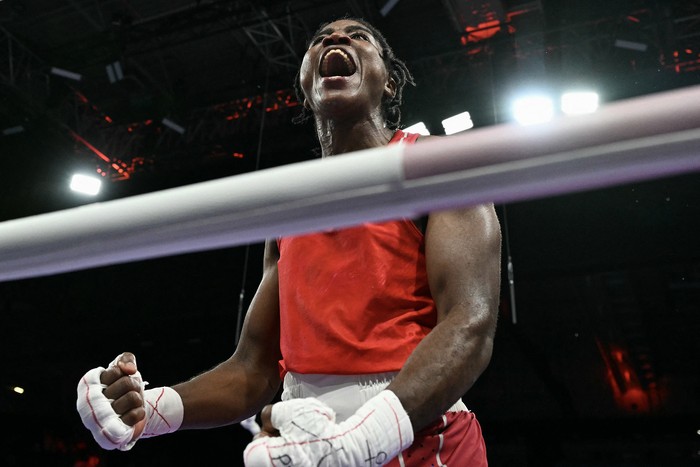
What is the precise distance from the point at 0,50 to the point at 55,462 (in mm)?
3682

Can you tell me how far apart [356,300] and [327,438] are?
0.36m

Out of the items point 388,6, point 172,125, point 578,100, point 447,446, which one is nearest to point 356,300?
point 447,446

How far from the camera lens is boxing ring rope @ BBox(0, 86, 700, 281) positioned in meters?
0.48

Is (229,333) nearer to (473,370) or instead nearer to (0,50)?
(0,50)

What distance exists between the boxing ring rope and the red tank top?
1.65 feet

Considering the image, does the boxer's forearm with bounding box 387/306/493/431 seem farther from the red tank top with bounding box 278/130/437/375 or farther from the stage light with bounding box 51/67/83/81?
the stage light with bounding box 51/67/83/81

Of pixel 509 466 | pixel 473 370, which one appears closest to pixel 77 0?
pixel 509 466

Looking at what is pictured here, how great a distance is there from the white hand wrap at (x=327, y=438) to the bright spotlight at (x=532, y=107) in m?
4.21

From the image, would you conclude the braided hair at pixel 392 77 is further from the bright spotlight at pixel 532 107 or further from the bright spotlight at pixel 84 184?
the bright spotlight at pixel 84 184

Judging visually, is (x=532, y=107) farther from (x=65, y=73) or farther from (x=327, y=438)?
(x=327, y=438)

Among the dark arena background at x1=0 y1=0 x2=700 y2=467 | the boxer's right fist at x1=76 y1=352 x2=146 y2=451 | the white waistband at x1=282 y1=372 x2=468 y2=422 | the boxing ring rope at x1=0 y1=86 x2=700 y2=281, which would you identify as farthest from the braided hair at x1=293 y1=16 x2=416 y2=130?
the dark arena background at x1=0 y1=0 x2=700 y2=467

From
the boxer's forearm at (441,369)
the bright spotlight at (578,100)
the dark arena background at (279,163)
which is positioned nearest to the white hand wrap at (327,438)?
the boxer's forearm at (441,369)

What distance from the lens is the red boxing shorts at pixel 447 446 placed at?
3.18 feet

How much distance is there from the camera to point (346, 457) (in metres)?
0.76
